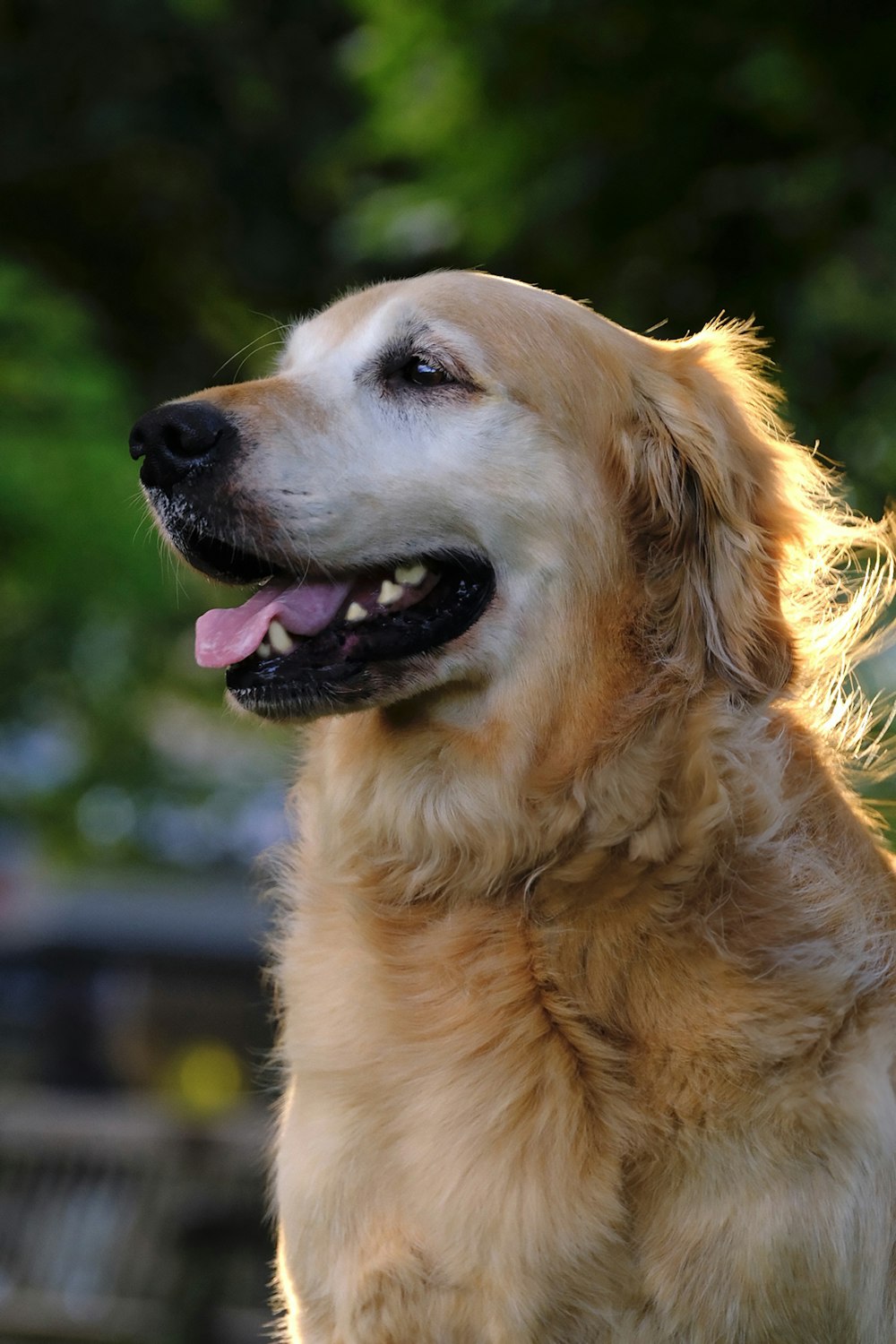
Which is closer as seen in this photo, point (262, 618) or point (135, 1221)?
point (262, 618)

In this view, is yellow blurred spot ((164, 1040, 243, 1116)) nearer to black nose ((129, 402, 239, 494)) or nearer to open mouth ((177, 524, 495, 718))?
open mouth ((177, 524, 495, 718))

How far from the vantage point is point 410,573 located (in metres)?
2.96

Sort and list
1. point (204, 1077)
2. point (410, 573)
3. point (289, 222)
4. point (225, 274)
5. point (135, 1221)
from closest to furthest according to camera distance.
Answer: point (410, 573) → point (289, 222) → point (135, 1221) → point (225, 274) → point (204, 1077)

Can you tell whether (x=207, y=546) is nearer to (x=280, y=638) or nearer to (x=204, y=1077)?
(x=280, y=638)

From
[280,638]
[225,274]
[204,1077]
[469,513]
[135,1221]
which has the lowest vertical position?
[204,1077]

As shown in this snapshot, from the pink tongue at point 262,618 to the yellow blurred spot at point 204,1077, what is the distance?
8.70 meters

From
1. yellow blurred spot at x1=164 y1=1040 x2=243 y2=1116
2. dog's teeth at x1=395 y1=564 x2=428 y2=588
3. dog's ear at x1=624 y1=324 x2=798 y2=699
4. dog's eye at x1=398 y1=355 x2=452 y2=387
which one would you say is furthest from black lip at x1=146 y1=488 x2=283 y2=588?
yellow blurred spot at x1=164 y1=1040 x2=243 y2=1116

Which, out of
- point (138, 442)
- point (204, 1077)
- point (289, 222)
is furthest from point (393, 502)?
point (204, 1077)

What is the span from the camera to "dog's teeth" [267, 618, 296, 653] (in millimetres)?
2892

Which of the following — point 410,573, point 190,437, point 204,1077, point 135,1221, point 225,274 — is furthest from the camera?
point 204,1077

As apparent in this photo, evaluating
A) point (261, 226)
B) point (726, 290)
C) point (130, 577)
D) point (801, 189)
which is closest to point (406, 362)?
point (801, 189)

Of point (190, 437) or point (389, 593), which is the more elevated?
point (190, 437)

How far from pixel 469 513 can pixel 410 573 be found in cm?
17

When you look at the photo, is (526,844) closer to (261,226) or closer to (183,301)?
(261,226)
